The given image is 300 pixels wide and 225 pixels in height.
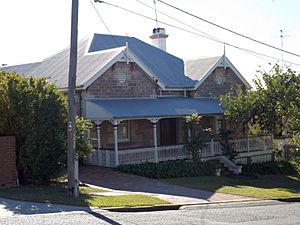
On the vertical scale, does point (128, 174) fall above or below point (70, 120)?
below

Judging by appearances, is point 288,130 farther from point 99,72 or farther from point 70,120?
point 70,120

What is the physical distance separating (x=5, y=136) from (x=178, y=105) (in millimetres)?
13220

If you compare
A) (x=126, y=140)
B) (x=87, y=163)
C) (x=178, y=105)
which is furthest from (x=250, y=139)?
(x=87, y=163)

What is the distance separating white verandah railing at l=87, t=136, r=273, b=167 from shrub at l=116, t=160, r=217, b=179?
0.95m

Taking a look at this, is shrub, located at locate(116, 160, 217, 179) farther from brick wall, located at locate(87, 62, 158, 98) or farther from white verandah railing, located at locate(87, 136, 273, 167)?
brick wall, located at locate(87, 62, 158, 98)

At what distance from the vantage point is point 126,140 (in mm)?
29328

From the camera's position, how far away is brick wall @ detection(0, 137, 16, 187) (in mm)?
17870

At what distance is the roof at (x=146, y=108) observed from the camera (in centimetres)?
2586

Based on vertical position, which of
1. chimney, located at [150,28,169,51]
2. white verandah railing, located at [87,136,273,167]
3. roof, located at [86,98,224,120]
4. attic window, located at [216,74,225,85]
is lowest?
white verandah railing, located at [87,136,273,167]

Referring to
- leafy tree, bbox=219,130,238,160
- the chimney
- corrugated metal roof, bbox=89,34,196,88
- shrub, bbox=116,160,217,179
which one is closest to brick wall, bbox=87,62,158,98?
corrugated metal roof, bbox=89,34,196,88

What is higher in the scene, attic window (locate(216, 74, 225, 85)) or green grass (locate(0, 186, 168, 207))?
attic window (locate(216, 74, 225, 85))

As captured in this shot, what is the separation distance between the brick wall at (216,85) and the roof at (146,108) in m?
1.39

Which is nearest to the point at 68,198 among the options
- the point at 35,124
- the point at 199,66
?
the point at 35,124

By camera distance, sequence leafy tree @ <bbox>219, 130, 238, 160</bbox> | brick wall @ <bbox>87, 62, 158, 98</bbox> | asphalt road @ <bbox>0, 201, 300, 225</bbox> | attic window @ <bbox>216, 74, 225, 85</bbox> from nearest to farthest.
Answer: asphalt road @ <bbox>0, 201, 300, 225</bbox> < brick wall @ <bbox>87, 62, 158, 98</bbox> < leafy tree @ <bbox>219, 130, 238, 160</bbox> < attic window @ <bbox>216, 74, 225, 85</bbox>
